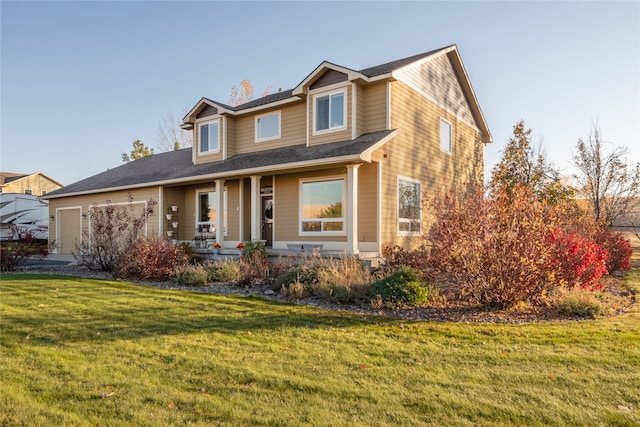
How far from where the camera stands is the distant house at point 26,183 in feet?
160

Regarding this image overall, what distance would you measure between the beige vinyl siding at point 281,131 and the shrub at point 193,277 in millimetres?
6593

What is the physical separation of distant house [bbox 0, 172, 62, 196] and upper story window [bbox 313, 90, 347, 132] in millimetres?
46989

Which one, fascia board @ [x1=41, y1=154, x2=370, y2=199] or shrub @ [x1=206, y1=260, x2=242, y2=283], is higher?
fascia board @ [x1=41, y1=154, x2=370, y2=199]

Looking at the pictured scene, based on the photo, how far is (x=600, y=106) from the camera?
19.5m

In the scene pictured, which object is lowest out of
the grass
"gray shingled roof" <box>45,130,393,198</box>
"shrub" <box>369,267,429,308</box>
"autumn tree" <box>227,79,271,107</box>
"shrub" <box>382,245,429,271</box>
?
the grass

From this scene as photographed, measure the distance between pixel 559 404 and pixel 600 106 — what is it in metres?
21.1

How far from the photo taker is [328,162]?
1187cm

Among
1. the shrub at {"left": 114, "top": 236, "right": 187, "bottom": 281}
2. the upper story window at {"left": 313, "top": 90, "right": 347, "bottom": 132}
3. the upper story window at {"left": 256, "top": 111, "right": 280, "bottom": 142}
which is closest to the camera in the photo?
the shrub at {"left": 114, "top": 236, "right": 187, "bottom": 281}

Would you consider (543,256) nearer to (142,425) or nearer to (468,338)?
(468,338)

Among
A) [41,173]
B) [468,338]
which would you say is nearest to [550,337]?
[468,338]

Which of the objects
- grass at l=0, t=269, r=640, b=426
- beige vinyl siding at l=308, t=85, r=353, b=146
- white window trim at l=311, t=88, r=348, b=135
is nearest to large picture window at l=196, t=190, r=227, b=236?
beige vinyl siding at l=308, t=85, r=353, b=146

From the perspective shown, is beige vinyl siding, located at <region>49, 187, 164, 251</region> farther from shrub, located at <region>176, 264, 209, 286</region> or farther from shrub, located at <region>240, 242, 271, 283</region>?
shrub, located at <region>176, 264, 209, 286</region>

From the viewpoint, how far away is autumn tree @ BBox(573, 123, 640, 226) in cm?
1769

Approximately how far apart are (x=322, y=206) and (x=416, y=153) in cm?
411
